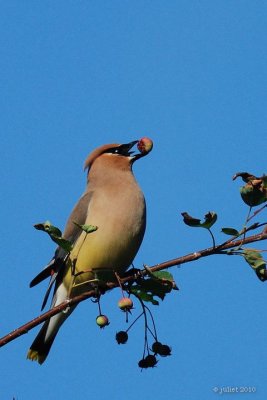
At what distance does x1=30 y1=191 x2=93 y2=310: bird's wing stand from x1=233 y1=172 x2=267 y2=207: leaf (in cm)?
188

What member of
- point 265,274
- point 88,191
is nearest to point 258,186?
A: point 265,274

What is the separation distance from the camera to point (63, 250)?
4.58 metres

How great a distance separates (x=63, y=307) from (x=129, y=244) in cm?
194

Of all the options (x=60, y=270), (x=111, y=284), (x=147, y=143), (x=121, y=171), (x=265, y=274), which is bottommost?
(x=265, y=274)

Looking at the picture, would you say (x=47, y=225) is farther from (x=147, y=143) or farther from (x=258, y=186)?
(x=147, y=143)

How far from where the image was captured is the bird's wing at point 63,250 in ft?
14.7

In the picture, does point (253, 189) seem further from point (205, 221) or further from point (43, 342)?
point (43, 342)

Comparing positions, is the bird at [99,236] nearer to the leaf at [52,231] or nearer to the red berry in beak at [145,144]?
the red berry in beak at [145,144]

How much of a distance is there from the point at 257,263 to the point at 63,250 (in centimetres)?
215

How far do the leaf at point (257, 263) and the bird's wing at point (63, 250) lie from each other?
1905 mm

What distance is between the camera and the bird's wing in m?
4.49

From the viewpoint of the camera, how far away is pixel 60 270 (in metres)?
4.72

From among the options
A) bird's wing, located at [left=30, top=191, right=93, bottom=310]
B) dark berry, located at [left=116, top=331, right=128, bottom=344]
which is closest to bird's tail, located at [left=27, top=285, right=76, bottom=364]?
bird's wing, located at [left=30, top=191, right=93, bottom=310]

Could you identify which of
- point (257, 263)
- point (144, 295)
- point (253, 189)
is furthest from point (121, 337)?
point (253, 189)
